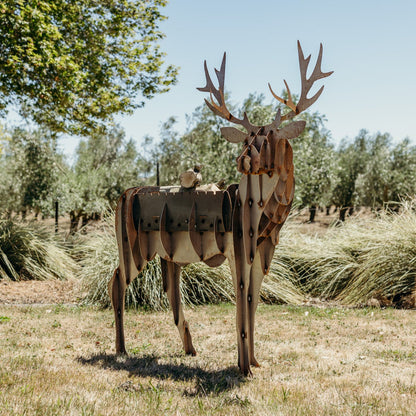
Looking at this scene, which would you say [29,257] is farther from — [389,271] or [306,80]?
[306,80]

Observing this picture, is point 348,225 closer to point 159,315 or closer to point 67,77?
point 159,315

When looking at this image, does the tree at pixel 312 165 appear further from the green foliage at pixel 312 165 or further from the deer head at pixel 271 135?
the deer head at pixel 271 135

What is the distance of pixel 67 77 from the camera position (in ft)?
29.3

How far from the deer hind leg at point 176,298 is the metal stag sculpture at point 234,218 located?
0.01 meters

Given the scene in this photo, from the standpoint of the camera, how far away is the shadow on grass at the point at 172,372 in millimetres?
3402

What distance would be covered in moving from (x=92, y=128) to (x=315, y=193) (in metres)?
14.7

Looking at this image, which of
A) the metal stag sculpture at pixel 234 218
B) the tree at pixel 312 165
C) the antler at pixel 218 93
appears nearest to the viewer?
the metal stag sculpture at pixel 234 218

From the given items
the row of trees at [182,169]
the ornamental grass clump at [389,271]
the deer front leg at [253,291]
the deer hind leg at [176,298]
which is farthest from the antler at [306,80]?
the row of trees at [182,169]

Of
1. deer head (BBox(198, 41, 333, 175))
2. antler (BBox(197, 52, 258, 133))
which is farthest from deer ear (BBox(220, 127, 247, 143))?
antler (BBox(197, 52, 258, 133))

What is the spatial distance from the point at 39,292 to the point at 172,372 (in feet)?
16.1

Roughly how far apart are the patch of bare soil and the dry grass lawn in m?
1.00

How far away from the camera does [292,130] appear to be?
135 inches

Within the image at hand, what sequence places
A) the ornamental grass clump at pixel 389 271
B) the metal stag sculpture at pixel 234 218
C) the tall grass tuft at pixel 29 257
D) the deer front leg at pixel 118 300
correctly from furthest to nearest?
the tall grass tuft at pixel 29 257, the ornamental grass clump at pixel 389 271, the deer front leg at pixel 118 300, the metal stag sculpture at pixel 234 218

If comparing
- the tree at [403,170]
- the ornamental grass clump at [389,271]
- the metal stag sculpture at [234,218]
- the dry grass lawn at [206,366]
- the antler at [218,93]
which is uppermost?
the tree at [403,170]
